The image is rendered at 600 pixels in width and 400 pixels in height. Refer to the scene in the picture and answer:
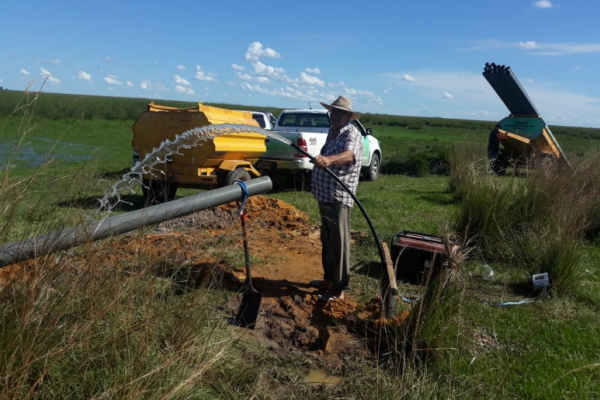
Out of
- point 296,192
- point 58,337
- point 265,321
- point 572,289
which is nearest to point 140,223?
point 58,337

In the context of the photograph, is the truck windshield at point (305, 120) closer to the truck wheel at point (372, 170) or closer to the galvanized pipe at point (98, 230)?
the truck wheel at point (372, 170)

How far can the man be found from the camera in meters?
5.16

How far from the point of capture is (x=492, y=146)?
17.3m

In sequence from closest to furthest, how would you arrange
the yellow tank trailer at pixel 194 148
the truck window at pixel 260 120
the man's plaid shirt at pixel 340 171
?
the man's plaid shirt at pixel 340 171, the yellow tank trailer at pixel 194 148, the truck window at pixel 260 120

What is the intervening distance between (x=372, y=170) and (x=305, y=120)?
9.90 feet

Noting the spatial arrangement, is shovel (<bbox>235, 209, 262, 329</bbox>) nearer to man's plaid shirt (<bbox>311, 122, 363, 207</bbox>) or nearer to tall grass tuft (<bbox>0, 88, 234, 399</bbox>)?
man's plaid shirt (<bbox>311, 122, 363, 207</bbox>)

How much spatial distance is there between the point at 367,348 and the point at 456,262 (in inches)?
37.5

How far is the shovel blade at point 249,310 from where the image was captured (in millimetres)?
4543

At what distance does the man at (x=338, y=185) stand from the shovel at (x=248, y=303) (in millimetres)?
660

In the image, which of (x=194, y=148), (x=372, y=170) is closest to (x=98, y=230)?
(x=194, y=148)

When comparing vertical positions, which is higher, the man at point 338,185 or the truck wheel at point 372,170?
the man at point 338,185

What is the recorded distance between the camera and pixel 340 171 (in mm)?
5223

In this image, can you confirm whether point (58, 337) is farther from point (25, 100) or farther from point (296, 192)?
point (296, 192)

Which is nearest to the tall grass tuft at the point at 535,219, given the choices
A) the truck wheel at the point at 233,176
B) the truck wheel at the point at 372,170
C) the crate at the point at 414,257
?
the crate at the point at 414,257
